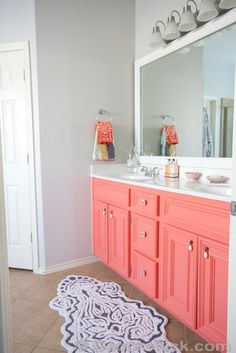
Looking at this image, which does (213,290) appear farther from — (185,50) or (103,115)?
(103,115)

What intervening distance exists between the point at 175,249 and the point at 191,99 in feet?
3.95

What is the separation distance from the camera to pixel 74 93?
7.84ft

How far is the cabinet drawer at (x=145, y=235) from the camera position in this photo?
1.70 metres

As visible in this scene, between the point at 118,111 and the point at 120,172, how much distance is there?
63 centimetres

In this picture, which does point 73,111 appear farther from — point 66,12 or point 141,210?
point 141,210

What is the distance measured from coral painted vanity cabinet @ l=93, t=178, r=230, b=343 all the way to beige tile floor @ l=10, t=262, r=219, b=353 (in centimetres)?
15

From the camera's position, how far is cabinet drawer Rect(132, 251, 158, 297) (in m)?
1.71

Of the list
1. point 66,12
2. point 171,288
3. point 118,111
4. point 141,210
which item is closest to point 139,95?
point 118,111

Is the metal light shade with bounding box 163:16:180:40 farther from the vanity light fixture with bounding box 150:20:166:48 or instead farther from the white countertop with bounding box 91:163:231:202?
the white countertop with bounding box 91:163:231:202

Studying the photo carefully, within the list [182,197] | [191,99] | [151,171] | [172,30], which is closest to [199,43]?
[172,30]

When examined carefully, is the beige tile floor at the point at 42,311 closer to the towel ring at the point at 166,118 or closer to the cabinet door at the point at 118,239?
→ the cabinet door at the point at 118,239

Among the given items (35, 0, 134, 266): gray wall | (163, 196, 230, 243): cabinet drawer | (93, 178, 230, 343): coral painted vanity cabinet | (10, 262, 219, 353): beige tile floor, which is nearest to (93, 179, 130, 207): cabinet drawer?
(93, 178, 230, 343): coral painted vanity cabinet

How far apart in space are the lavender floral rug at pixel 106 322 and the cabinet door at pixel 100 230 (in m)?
0.33

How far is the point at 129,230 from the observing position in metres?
2.00
